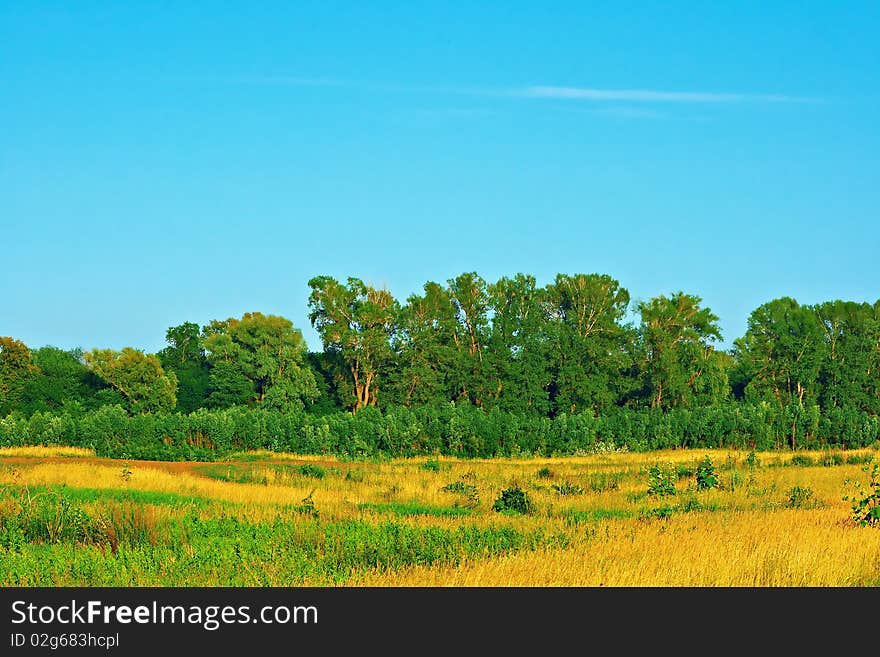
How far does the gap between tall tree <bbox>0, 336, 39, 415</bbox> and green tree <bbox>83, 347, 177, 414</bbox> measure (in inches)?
212

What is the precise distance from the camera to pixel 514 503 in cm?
2344

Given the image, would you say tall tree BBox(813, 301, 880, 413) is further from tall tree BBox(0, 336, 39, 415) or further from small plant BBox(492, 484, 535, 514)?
tall tree BBox(0, 336, 39, 415)

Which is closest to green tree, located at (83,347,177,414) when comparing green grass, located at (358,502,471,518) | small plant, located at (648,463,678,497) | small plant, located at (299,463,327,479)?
small plant, located at (299,463,327,479)

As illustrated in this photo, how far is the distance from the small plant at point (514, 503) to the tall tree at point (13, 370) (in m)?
58.6

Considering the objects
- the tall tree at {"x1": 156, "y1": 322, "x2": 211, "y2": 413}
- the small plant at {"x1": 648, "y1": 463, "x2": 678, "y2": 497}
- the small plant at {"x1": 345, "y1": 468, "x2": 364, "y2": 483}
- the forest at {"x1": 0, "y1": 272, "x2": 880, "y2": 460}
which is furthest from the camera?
the tall tree at {"x1": 156, "y1": 322, "x2": 211, "y2": 413}

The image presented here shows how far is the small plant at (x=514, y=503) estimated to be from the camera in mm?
23016

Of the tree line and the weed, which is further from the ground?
the tree line

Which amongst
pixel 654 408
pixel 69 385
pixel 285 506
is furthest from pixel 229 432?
pixel 285 506

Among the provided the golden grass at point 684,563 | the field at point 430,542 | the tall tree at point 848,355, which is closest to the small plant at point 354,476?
the field at point 430,542

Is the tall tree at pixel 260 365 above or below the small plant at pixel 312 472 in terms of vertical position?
above

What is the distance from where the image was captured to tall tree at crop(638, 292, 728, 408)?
7300 centimetres

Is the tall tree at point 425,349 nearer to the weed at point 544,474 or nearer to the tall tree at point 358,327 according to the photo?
the tall tree at point 358,327

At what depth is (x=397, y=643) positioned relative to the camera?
28.3 feet

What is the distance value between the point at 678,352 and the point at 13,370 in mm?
51648
